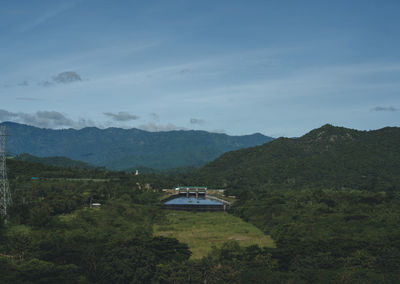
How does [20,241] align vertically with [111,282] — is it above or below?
above

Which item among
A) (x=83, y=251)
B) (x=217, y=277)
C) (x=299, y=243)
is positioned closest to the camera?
(x=217, y=277)

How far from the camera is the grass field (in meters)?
75.1

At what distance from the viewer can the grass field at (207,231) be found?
75.1 meters

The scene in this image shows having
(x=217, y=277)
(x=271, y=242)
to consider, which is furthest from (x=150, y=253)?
(x=271, y=242)

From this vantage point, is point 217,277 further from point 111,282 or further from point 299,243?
point 299,243

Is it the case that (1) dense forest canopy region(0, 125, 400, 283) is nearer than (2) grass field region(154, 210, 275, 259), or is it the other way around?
(1) dense forest canopy region(0, 125, 400, 283)

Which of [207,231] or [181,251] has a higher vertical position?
[181,251]

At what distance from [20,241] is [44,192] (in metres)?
62.6

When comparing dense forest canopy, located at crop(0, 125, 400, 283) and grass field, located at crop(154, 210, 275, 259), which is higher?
dense forest canopy, located at crop(0, 125, 400, 283)

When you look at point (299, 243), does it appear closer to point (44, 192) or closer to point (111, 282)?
point (111, 282)

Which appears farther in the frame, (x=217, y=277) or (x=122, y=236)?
(x=122, y=236)

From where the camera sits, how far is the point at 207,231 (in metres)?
88.9

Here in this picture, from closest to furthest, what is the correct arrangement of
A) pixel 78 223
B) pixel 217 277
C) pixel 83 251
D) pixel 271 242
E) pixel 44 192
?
1. pixel 217 277
2. pixel 83 251
3. pixel 78 223
4. pixel 271 242
5. pixel 44 192

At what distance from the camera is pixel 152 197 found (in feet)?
450
